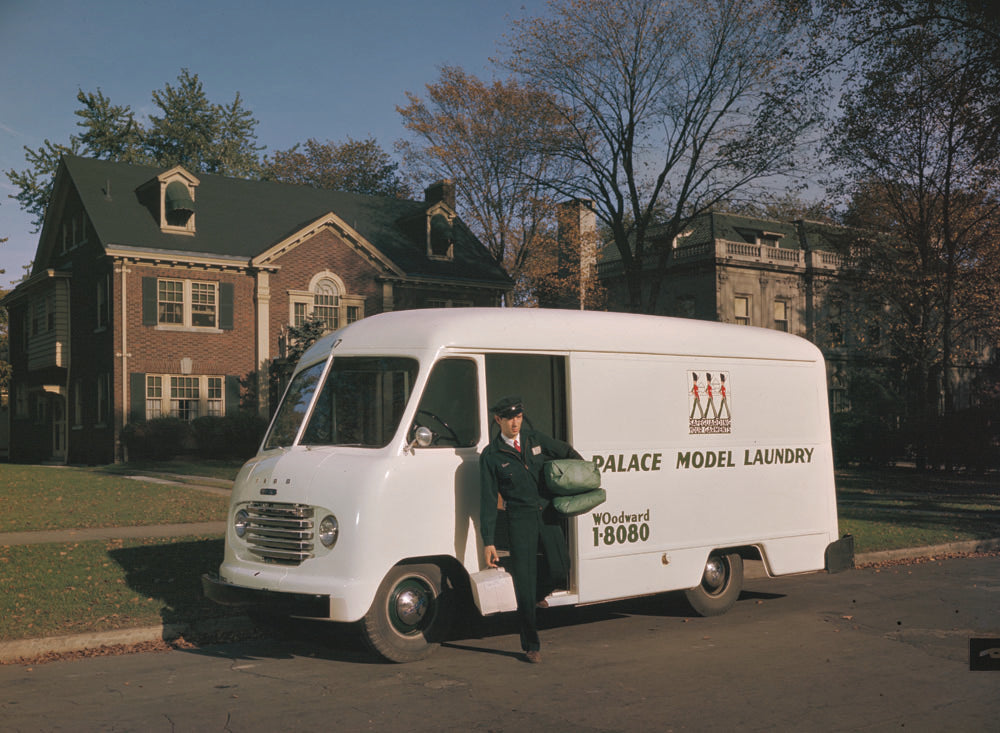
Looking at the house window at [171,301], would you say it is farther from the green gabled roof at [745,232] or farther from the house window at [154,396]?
the green gabled roof at [745,232]

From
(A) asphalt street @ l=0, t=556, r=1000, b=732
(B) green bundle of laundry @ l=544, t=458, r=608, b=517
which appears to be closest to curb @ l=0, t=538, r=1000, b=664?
(A) asphalt street @ l=0, t=556, r=1000, b=732

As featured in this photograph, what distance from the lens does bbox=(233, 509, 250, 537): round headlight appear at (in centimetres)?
788

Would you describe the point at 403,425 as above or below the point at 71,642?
above

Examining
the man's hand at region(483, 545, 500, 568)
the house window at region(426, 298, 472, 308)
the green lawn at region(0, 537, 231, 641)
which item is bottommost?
the green lawn at region(0, 537, 231, 641)

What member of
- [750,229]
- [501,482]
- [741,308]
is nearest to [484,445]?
[501,482]

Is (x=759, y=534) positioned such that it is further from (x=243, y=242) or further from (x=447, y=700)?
(x=243, y=242)

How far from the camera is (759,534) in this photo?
32.1 feet

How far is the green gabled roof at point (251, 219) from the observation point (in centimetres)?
3256

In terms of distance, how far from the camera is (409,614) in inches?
296

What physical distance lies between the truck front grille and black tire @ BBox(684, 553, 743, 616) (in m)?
3.91

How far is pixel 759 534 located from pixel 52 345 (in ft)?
105

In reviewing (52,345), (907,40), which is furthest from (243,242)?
(907,40)

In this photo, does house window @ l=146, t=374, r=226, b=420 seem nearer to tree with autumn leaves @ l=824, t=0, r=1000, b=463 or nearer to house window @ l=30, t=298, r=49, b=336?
house window @ l=30, t=298, r=49, b=336

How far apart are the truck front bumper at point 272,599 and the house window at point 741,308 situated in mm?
44274
